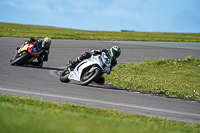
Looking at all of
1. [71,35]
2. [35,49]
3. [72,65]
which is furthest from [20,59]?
[71,35]

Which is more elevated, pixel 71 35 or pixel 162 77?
pixel 71 35

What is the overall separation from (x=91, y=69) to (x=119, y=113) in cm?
330

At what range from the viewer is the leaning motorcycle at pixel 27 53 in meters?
13.8

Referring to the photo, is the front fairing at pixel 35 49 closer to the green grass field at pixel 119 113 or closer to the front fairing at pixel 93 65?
the green grass field at pixel 119 113

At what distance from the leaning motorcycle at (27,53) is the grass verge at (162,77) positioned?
305 centimetres

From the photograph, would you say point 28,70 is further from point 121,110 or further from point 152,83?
point 121,110

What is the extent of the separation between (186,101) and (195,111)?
4.75ft

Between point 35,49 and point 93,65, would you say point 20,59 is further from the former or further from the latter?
point 93,65

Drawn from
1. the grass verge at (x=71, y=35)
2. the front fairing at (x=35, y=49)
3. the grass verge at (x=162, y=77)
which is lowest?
the grass verge at (x=162, y=77)

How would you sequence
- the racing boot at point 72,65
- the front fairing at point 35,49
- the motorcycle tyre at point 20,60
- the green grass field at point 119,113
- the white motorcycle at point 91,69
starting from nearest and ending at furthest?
the green grass field at point 119,113, the white motorcycle at point 91,69, the racing boot at point 72,65, the motorcycle tyre at point 20,60, the front fairing at point 35,49

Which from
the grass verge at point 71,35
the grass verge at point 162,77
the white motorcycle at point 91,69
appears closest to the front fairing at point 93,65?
the white motorcycle at point 91,69

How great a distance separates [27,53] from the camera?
45.1ft

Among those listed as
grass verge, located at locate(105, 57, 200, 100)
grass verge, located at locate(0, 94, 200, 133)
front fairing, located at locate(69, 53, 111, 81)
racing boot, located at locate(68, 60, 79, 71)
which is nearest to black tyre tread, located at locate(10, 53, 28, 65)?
racing boot, located at locate(68, 60, 79, 71)

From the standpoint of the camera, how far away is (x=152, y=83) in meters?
12.8
